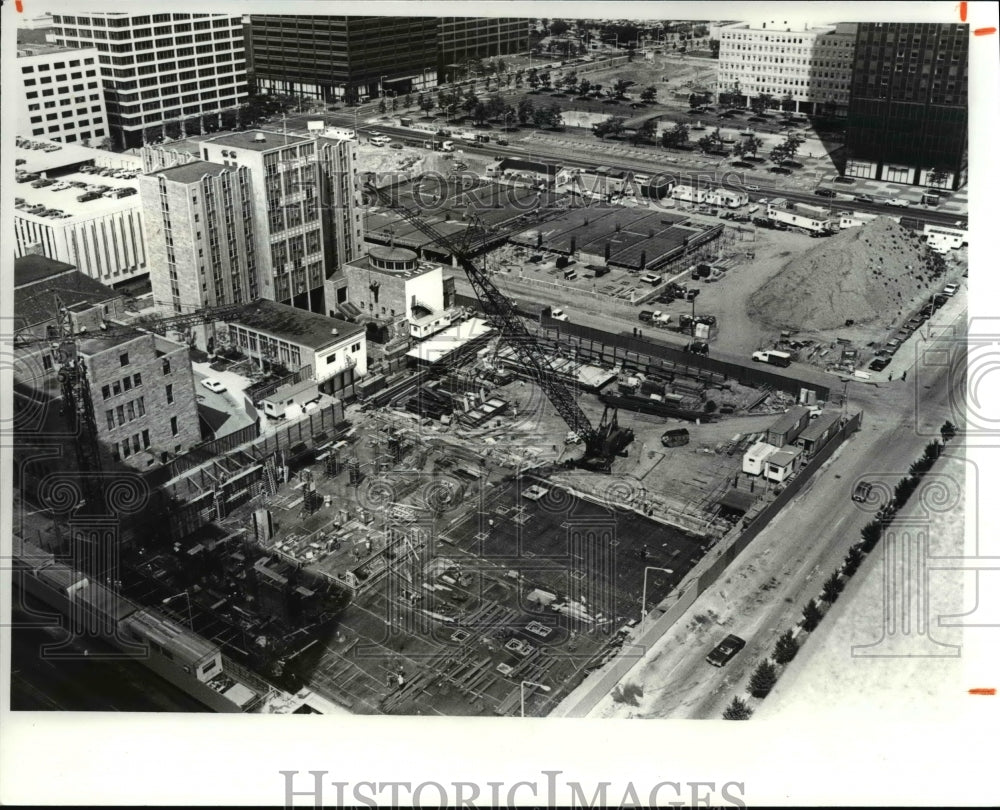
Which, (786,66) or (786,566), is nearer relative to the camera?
(786,566)

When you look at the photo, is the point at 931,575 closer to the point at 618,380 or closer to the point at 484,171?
the point at 618,380

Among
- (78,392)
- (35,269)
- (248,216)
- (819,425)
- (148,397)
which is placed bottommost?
(819,425)

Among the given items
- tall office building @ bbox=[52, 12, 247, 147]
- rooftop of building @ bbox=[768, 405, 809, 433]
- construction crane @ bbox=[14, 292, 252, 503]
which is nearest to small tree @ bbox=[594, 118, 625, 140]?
tall office building @ bbox=[52, 12, 247, 147]

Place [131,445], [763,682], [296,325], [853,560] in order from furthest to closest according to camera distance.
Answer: [296,325] → [131,445] → [853,560] → [763,682]

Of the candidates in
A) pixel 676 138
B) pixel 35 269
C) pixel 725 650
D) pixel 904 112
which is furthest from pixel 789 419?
pixel 676 138

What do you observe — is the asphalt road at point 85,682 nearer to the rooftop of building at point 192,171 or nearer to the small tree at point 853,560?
the small tree at point 853,560

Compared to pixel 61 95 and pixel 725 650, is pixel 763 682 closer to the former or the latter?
pixel 725 650

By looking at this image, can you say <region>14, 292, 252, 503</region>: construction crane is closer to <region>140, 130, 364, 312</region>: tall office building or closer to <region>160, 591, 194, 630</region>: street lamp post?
<region>160, 591, 194, 630</region>: street lamp post

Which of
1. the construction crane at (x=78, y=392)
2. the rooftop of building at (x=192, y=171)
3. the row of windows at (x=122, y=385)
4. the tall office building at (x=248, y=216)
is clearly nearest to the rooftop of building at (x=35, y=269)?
the tall office building at (x=248, y=216)
